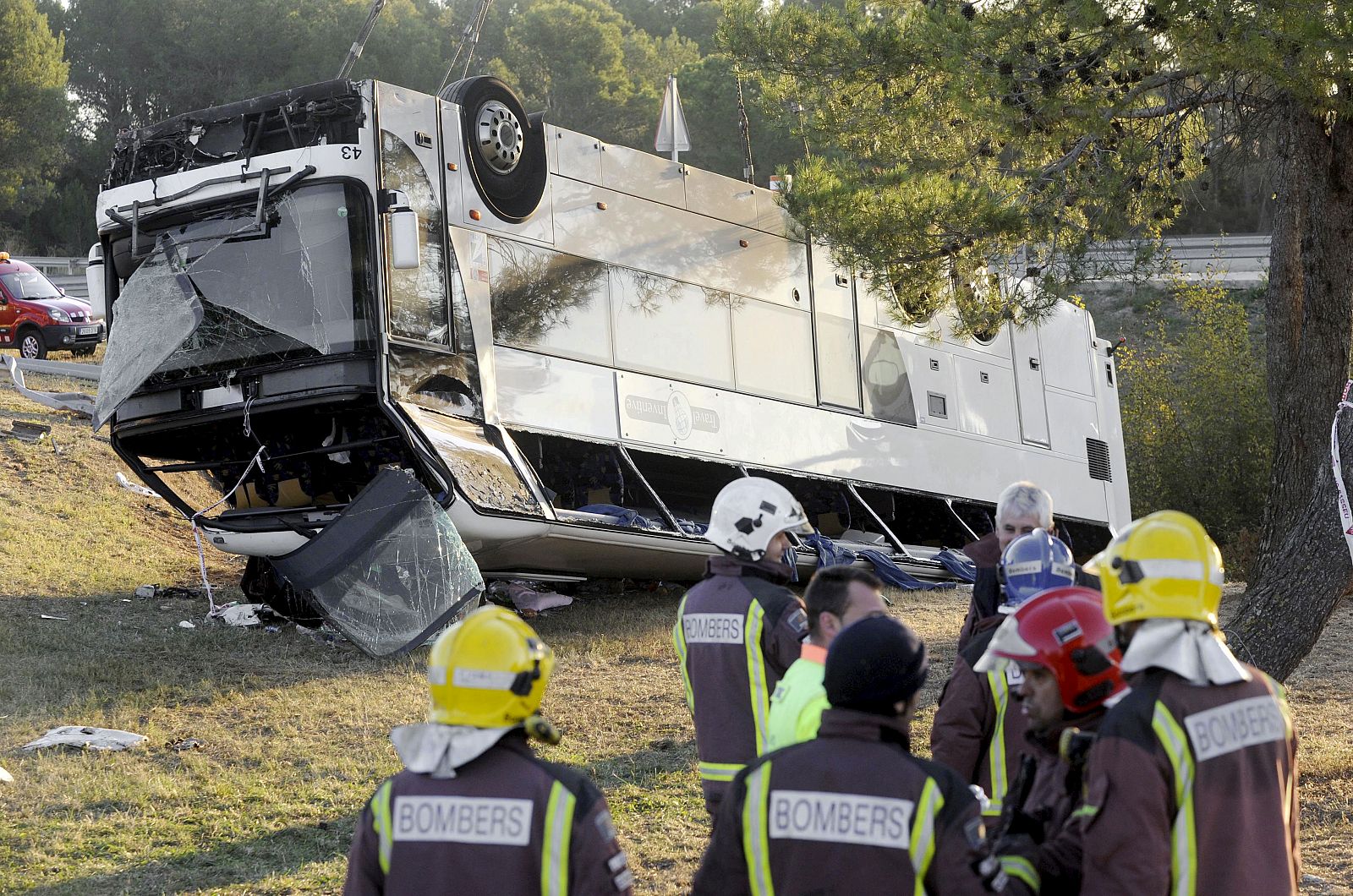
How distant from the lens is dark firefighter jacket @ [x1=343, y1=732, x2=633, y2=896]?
113 inches

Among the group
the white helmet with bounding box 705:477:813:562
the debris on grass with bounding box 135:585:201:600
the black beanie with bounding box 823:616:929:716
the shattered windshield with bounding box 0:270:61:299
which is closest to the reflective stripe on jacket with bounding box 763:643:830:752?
the black beanie with bounding box 823:616:929:716

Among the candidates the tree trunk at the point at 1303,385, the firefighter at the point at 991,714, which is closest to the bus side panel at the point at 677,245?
the tree trunk at the point at 1303,385

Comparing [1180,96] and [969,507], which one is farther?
[969,507]

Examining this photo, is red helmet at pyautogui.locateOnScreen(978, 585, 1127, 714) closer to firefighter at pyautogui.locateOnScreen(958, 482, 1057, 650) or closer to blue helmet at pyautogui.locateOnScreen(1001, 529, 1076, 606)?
blue helmet at pyautogui.locateOnScreen(1001, 529, 1076, 606)

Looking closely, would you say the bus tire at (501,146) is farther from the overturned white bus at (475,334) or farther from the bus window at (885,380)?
the bus window at (885,380)

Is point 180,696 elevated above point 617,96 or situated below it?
below

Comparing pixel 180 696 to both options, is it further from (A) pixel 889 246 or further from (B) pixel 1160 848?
(B) pixel 1160 848

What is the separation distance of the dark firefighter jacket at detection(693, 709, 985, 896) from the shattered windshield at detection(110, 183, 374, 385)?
22.7 feet

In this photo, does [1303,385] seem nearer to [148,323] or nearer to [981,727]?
[981,727]

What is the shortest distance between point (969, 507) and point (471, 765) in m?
11.7

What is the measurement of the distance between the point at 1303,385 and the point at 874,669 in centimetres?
895

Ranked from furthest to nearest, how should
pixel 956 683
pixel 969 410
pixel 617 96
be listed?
1. pixel 617 96
2. pixel 969 410
3. pixel 956 683

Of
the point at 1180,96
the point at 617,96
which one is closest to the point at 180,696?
the point at 1180,96

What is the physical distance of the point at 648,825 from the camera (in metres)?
6.55
